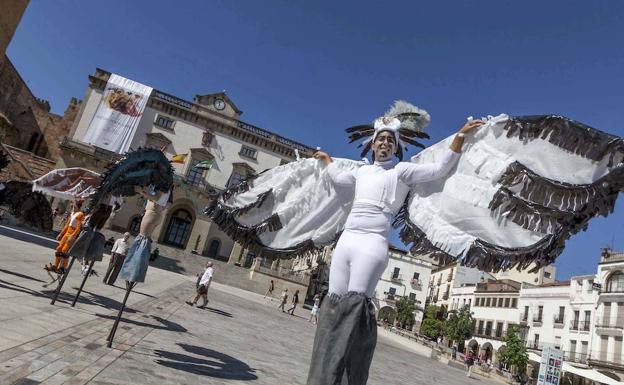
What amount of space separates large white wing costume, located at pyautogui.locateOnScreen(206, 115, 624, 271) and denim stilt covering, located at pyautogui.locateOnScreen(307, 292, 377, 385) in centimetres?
83

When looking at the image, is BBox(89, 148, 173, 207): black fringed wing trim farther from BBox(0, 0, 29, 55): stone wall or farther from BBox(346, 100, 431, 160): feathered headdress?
BBox(0, 0, 29, 55): stone wall

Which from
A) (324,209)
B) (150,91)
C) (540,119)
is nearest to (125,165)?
(324,209)

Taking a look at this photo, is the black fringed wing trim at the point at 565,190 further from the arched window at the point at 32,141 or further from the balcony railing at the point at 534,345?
the arched window at the point at 32,141

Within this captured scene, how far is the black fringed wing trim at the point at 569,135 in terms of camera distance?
2732mm

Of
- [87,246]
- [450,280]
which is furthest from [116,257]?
[450,280]

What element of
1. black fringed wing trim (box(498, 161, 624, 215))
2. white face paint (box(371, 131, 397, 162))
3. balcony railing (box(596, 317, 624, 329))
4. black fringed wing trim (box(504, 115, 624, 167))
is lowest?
black fringed wing trim (box(498, 161, 624, 215))

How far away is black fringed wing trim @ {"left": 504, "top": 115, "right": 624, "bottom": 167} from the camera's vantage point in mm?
2732

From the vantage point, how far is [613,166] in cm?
274

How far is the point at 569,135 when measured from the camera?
285 cm

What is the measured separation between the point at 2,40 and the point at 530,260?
859cm

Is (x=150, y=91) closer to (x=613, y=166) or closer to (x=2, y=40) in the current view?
(x=2, y=40)

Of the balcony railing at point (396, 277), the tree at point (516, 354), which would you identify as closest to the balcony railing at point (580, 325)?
the tree at point (516, 354)

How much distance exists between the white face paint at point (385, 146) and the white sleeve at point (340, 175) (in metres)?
0.31

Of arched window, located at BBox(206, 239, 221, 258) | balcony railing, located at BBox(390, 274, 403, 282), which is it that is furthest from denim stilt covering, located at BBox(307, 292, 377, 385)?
balcony railing, located at BBox(390, 274, 403, 282)
